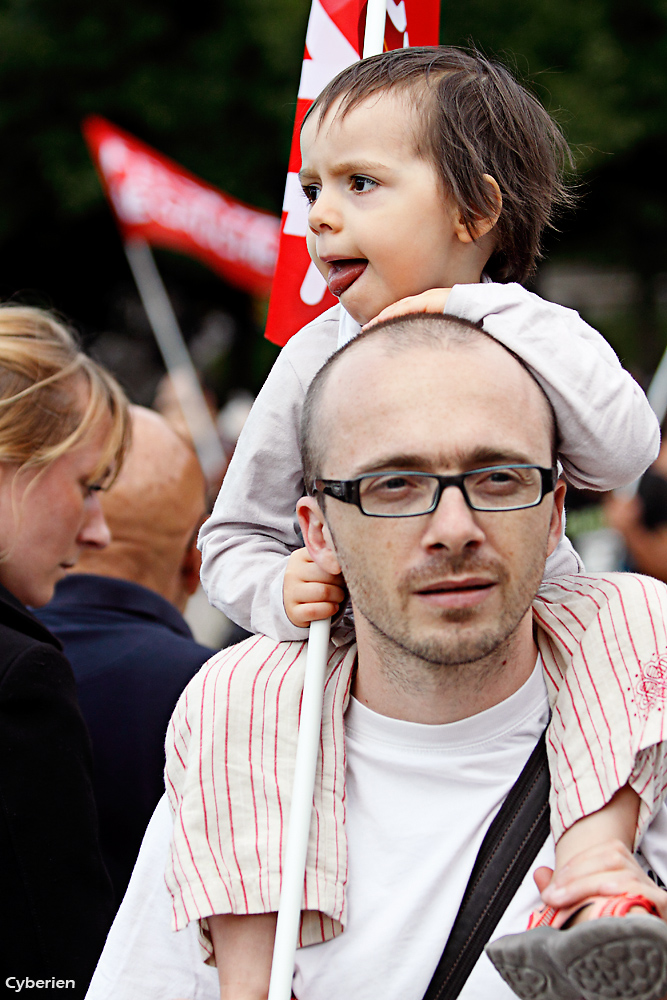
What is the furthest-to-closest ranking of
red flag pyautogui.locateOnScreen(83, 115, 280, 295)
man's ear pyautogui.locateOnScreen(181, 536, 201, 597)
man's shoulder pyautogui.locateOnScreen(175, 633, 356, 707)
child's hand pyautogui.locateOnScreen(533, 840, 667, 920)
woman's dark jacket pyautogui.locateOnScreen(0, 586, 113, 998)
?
1. red flag pyautogui.locateOnScreen(83, 115, 280, 295)
2. man's ear pyautogui.locateOnScreen(181, 536, 201, 597)
3. woman's dark jacket pyautogui.locateOnScreen(0, 586, 113, 998)
4. man's shoulder pyautogui.locateOnScreen(175, 633, 356, 707)
5. child's hand pyautogui.locateOnScreen(533, 840, 667, 920)

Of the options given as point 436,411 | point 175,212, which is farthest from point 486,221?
point 175,212

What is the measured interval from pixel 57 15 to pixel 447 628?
18.4 metres

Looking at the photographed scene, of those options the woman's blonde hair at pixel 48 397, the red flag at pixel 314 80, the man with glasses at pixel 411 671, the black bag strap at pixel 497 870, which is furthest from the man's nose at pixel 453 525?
the woman's blonde hair at pixel 48 397

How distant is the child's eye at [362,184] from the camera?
226cm

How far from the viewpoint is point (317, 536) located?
83.1 inches

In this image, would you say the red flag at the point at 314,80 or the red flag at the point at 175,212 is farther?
the red flag at the point at 175,212

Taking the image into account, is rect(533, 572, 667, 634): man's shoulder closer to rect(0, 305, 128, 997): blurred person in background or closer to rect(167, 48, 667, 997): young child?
rect(167, 48, 667, 997): young child

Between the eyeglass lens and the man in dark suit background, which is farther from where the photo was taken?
the man in dark suit background

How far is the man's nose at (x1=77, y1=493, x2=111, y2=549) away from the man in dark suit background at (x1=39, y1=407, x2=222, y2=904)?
0.21 m

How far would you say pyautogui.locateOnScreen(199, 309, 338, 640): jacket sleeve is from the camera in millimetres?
2299

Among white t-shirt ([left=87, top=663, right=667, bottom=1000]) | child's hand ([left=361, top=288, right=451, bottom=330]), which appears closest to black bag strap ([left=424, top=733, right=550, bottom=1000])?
white t-shirt ([left=87, top=663, right=667, bottom=1000])

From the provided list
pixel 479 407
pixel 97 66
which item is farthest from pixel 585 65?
pixel 479 407

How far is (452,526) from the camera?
183cm

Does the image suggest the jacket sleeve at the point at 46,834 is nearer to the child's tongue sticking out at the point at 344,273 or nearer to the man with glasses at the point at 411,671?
the man with glasses at the point at 411,671
